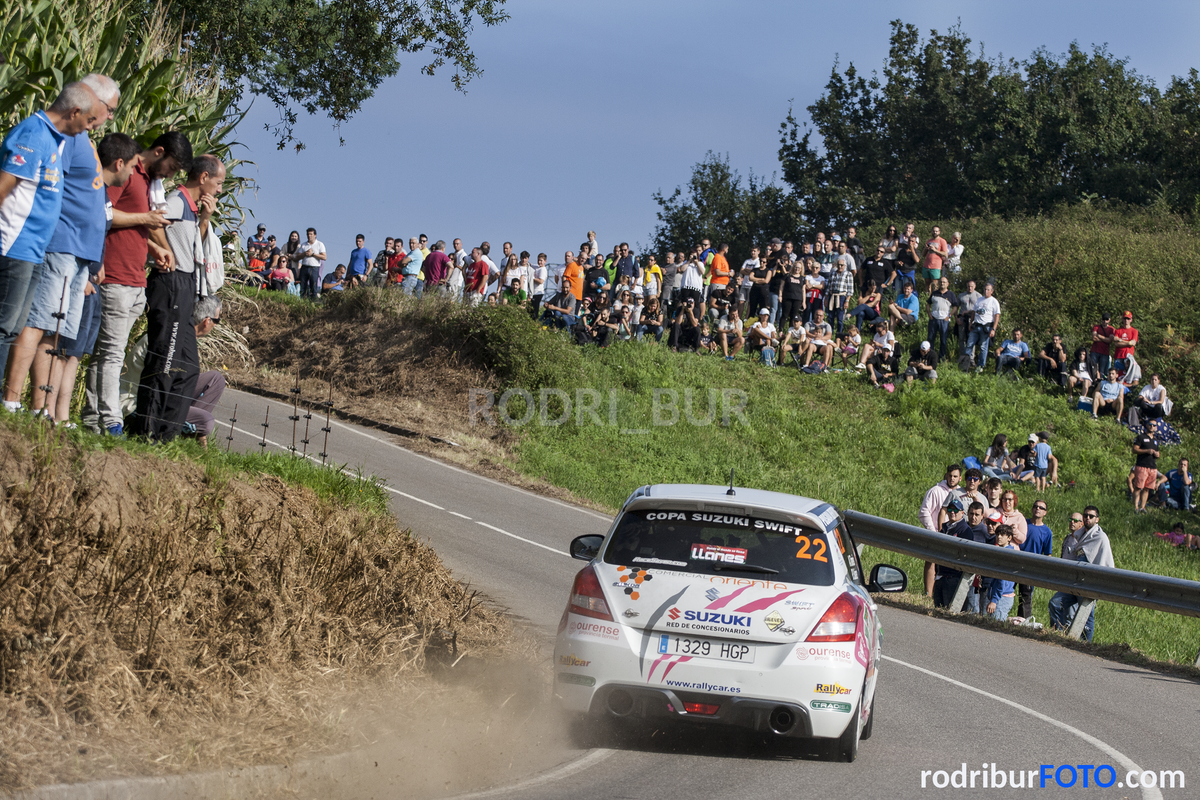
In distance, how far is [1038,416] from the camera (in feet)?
95.2

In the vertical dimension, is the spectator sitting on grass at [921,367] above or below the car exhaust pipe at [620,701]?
above

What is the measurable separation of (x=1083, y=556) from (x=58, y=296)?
12.1 meters

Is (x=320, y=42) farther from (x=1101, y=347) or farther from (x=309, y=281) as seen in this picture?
(x=1101, y=347)

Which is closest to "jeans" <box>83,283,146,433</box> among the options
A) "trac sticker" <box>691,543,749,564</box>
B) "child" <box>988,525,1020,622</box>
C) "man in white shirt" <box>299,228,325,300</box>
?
"trac sticker" <box>691,543,749,564</box>

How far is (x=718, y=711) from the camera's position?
6.89 metres

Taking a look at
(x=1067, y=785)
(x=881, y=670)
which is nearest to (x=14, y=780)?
(x=1067, y=785)

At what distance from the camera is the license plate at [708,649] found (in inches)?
273

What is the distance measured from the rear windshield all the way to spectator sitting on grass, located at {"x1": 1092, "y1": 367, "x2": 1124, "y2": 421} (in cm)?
2413

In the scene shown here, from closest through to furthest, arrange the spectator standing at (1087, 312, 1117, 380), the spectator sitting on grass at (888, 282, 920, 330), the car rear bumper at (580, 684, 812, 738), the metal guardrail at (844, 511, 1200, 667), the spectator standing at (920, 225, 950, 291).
Answer: 1. the car rear bumper at (580, 684, 812, 738)
2. the metal guardrail at (844, 511, 1200, 667)
3. the spectator standing at (1087, 312, 1117, 380)
4. the spectator sitting on grass at (888, 282, 920, 330)
5. the spectator standing at (920, 225, 950, 291)

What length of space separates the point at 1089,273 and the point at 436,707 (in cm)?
3675

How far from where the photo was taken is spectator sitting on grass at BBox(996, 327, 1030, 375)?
3106 cm

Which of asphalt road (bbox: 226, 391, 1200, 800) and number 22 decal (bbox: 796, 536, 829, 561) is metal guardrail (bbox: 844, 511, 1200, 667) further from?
number 22 decal (bbox: 796, 536, 829, 561)

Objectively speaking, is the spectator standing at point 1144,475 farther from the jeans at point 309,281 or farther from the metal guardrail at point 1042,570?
the jeans at point 309,281

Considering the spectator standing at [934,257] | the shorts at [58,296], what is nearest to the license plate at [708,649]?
the shorts at [58,296]
